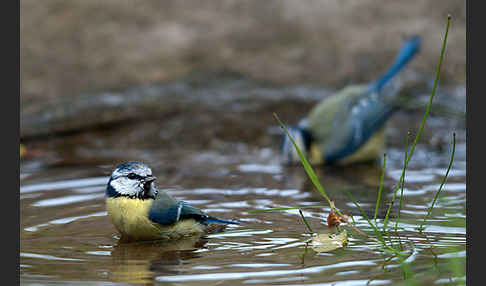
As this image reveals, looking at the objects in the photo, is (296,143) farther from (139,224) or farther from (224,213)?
(139,224)

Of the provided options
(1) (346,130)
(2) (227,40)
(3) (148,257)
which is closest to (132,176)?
(3) (148,257)

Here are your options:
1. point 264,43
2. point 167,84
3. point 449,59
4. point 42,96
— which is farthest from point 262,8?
point 42,96

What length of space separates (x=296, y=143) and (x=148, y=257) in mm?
3113

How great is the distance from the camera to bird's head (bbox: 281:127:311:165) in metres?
5.98

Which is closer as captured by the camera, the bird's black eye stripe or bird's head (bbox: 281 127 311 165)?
the bird's black eye stripe

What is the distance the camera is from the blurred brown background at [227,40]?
7707mm

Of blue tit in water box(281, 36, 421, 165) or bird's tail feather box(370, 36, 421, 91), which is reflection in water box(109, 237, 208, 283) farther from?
bird's tail feather box(370, 36, 421, 91)

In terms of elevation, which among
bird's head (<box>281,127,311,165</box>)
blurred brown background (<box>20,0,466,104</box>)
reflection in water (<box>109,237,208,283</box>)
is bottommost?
reflection in water (<box>109,237,208,283</box>)

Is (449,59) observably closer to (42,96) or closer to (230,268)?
(42,96)

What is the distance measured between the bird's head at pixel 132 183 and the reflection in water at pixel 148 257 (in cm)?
30

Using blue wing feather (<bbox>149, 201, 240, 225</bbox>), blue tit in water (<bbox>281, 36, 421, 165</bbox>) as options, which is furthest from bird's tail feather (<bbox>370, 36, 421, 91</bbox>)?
A: blue wing feather (<bbox>149, 201, 240, 225</bbox>)

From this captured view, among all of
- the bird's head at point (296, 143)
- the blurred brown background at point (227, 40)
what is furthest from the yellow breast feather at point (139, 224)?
the blurred brown background at point (227, 40)

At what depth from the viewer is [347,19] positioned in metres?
8.20

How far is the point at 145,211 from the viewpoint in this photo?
3.74 meters
